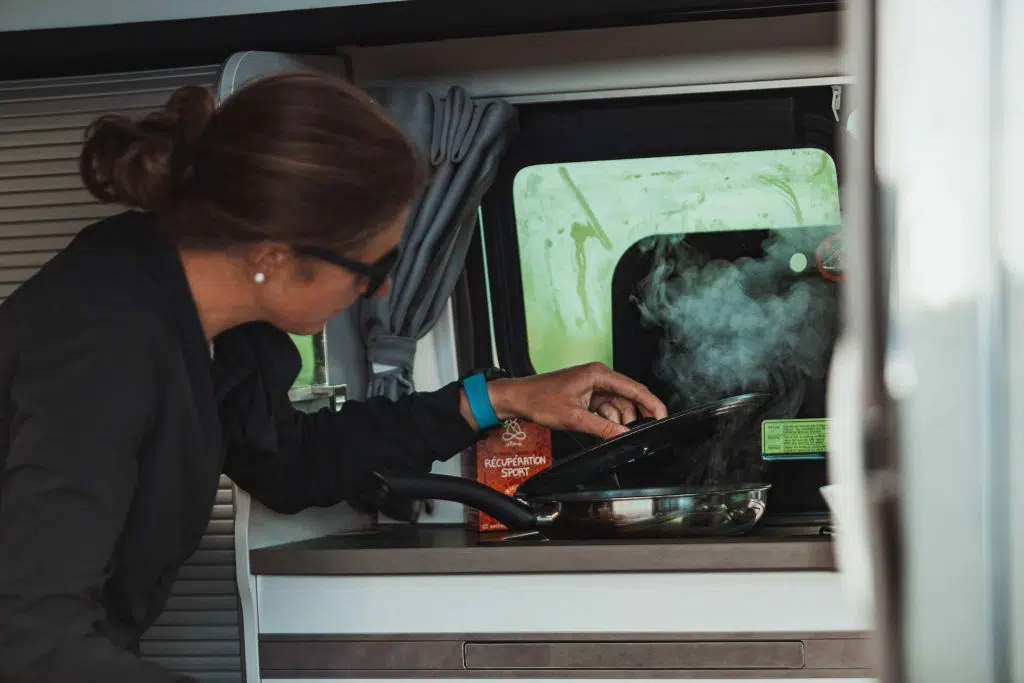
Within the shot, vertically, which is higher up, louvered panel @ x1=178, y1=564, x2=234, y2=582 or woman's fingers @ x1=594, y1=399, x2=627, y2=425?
woman's fingers @ x1=594, y1=399, x2=627, y2=425

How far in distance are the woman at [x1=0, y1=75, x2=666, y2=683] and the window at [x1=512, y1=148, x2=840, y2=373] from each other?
2.27 feet

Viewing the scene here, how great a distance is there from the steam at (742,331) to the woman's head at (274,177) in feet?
2.73

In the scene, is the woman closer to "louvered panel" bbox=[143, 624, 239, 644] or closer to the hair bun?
the hair bun

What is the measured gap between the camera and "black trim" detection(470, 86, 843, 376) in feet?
7.36

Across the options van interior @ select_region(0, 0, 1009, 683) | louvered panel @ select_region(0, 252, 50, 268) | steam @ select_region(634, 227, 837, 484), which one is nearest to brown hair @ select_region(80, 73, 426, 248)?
van interior @ select_region(0, 0, 1009, 683)

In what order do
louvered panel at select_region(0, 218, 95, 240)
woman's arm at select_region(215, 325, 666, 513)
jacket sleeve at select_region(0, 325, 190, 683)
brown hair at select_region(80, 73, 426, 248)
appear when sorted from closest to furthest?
1. jacket sleeve at select_region(0, 325, 190, 683)
2. brown hair at select_region(80, 73, 426, 248)
3. woman's arm at select_region(215, 325, 666, 513)
4. louvered panel at select_region(0, 218, 95, 240)

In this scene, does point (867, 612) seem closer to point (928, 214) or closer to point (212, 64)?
point (928, 214)

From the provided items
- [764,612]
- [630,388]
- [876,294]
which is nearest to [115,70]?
[630,388]

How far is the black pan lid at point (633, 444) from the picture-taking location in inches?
75.9

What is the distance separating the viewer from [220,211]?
4.83 ft

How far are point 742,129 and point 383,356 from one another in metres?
0.77

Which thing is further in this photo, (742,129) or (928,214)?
(742,129)

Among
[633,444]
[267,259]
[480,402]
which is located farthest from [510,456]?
Answer: [267,259]

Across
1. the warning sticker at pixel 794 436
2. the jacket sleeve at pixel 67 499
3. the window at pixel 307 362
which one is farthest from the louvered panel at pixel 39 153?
the warning sticker at pixel 794 436
